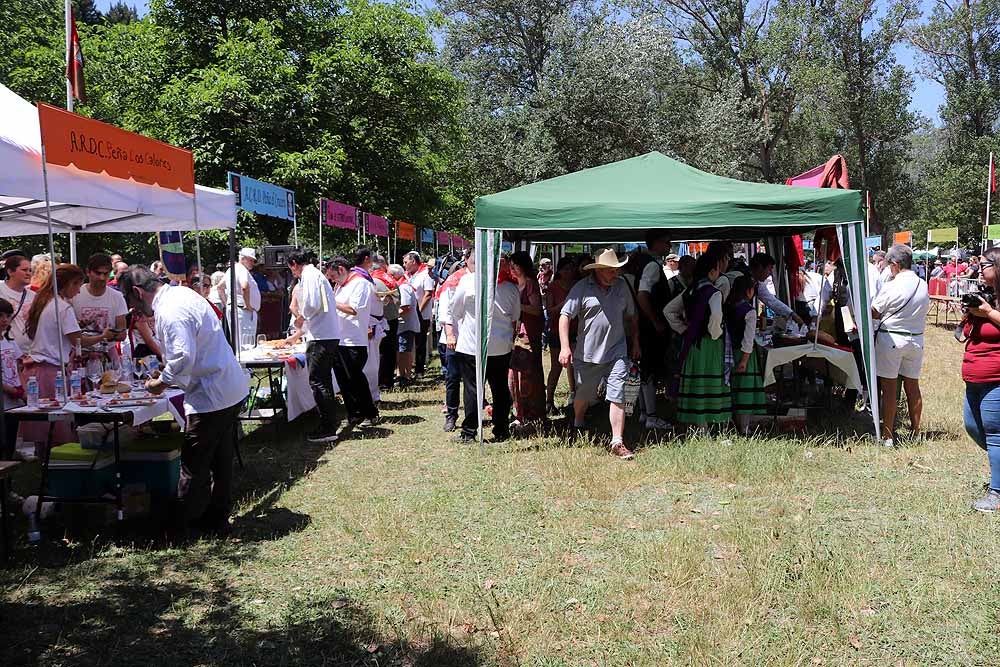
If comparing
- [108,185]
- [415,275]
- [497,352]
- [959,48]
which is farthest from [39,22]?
[959,48]

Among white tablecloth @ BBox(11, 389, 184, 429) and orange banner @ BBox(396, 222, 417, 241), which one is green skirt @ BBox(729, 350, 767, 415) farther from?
orange banner @ BBox(396, 222, 417, 241)

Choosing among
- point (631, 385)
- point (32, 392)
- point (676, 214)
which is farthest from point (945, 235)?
point (32, 392)

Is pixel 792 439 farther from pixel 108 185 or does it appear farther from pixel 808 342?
pixel 108 185

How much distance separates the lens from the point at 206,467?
458cm

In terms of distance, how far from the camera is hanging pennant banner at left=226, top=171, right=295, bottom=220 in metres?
7.76

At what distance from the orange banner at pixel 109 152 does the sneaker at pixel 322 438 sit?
2487 mm

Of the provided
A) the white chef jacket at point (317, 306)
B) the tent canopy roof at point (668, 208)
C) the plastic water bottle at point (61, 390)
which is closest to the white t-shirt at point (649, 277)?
the tent canopy roof at point (668, 208)

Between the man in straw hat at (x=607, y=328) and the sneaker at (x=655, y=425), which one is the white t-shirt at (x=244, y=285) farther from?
the sneaker at (x=655, y=425)

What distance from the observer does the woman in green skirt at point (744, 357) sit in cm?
680

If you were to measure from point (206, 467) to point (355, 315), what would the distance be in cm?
308

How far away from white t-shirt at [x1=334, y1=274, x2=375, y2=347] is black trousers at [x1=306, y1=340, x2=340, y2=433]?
275 millimetres

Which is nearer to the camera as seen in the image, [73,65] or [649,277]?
[649,277]

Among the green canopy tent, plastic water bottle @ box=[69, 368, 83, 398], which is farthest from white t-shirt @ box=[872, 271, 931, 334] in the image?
plastic water bottle @ box=[69, 368, 83, 398]

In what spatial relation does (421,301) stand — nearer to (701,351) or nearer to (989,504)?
(701,351)
